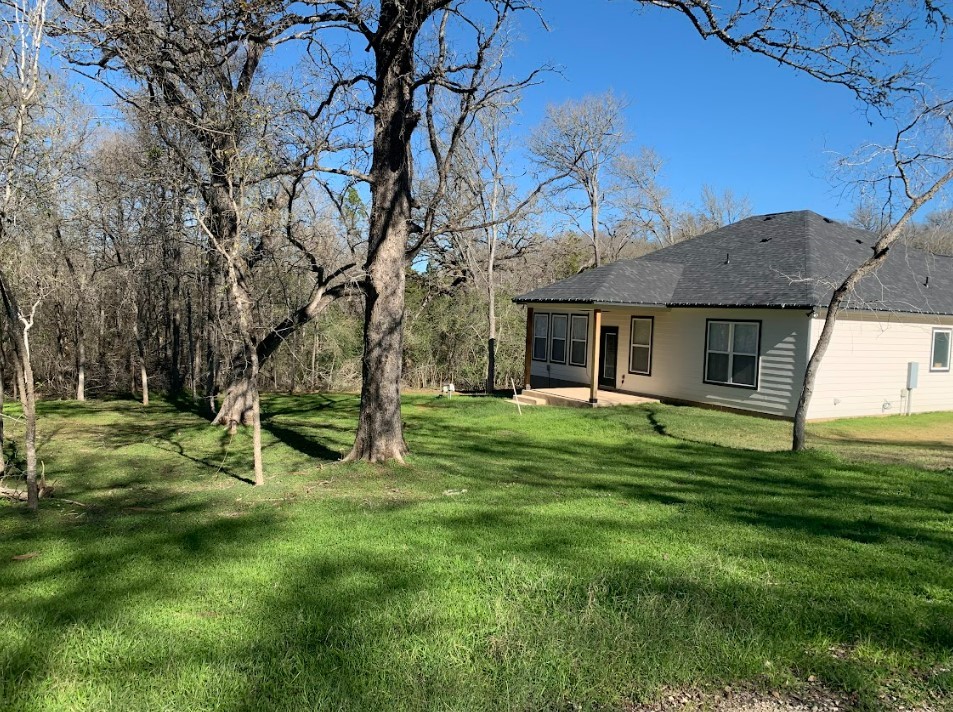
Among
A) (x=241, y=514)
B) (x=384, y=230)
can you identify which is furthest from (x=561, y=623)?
(x=384, y=230)

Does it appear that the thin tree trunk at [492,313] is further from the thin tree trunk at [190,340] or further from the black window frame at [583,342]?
the thin tree trunk at [190,340]

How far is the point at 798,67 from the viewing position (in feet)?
26.1

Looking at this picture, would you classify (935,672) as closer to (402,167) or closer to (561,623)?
(561,623)

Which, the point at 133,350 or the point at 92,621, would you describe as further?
the point at 133,350

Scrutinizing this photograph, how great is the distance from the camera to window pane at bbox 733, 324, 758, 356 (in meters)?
15.2

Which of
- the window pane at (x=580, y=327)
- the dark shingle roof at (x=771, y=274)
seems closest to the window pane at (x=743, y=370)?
the dark shingle roof at (x=771, y=274)

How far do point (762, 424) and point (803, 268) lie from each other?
403cm

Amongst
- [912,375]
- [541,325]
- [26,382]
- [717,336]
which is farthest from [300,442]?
[912,375]

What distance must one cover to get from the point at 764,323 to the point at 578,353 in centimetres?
644

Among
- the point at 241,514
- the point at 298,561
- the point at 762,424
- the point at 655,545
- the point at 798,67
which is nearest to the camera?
the point at 298,561

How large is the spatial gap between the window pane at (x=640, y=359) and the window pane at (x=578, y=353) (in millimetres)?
1941

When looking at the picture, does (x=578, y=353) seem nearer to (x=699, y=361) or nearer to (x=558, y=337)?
(x=558, y=337)

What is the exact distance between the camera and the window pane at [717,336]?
1594cm

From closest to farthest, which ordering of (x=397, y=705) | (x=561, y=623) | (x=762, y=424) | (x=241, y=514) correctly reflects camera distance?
(x=397, y=705)
(x=561, y=623)
(x=241, y=514)
(x=762, y=424)
